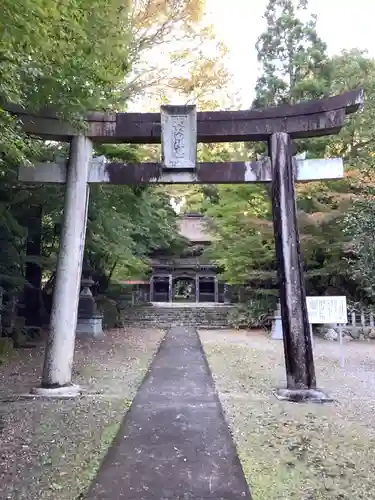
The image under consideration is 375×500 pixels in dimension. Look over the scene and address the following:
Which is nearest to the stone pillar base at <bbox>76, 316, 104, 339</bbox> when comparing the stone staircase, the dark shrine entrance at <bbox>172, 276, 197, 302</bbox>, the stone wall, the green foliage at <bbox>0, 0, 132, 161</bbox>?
the stone staircase

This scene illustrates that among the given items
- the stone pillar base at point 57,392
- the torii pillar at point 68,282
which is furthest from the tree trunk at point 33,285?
the stone pillar base at point 57,392

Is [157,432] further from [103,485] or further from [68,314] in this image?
[68,314]

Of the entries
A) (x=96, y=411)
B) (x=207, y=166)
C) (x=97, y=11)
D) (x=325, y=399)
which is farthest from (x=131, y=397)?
(x=97, y=11)

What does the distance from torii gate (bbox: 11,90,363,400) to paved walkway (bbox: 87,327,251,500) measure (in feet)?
4.62

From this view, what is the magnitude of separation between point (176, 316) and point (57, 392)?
14700mm

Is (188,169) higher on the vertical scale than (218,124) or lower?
lower

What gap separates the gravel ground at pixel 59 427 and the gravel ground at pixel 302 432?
1362 millimetres

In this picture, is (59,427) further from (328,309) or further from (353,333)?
(353,333)

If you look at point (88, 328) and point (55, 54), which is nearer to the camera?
point (55, 54)

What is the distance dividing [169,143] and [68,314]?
3.03m

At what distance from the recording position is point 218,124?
704 centimetres

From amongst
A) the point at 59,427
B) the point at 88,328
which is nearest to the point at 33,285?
the point at 88,328

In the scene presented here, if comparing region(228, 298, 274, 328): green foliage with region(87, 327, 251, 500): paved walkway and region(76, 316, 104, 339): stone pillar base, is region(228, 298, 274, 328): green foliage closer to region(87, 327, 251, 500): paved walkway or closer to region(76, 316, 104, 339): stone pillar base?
region(76, 316, 104, 339): stone pillar base

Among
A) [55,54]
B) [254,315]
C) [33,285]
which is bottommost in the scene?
[254,315]
